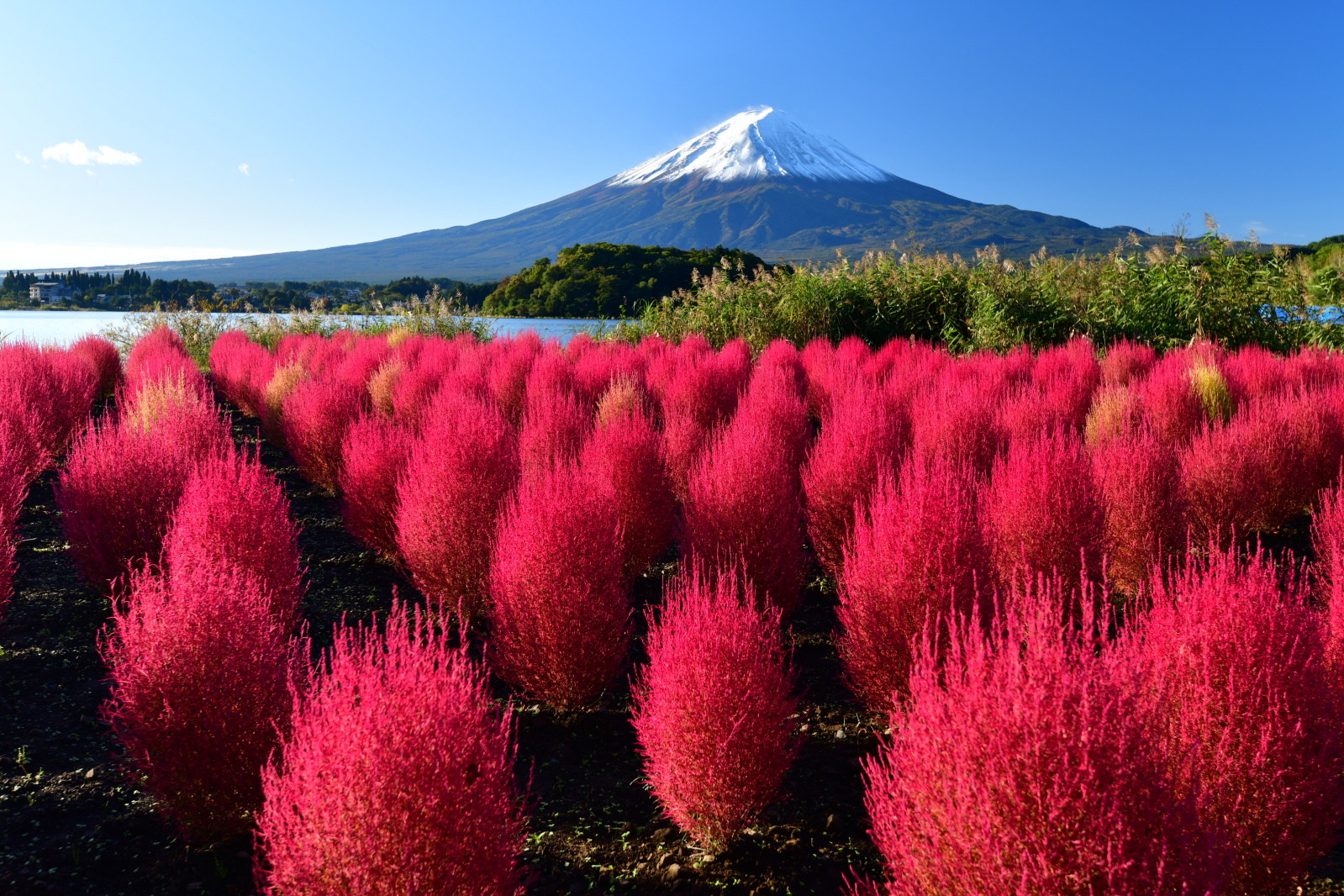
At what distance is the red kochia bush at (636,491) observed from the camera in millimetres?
4086

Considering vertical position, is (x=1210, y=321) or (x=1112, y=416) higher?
(x=1210, y=321)

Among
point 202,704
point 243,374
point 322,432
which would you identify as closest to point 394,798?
point 202,704

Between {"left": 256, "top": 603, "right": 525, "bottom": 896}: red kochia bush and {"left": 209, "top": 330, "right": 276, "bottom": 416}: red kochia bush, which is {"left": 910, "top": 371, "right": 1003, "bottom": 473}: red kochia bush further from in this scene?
{"left": 209, "top": 330, "right": 276, "bottom": 416}: red kochia bush

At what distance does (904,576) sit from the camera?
2.64 metres

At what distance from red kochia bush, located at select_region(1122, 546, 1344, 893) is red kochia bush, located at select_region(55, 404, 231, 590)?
385 centimetres

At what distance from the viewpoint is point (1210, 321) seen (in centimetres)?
921

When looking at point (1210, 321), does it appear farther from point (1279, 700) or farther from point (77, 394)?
point (77, 394)

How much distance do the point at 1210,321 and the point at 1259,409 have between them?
206 inches

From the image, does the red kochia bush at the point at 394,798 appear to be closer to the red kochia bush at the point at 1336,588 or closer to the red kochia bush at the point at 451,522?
the red kochia bush at the point at 451,522

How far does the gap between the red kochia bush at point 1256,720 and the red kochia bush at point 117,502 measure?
12.6ft

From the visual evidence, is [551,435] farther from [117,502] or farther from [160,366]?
[160,366]

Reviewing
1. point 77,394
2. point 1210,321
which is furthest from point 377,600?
point 1210,321

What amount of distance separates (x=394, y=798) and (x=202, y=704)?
102cm

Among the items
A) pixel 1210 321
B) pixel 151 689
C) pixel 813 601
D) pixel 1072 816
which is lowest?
pixel 813 601
